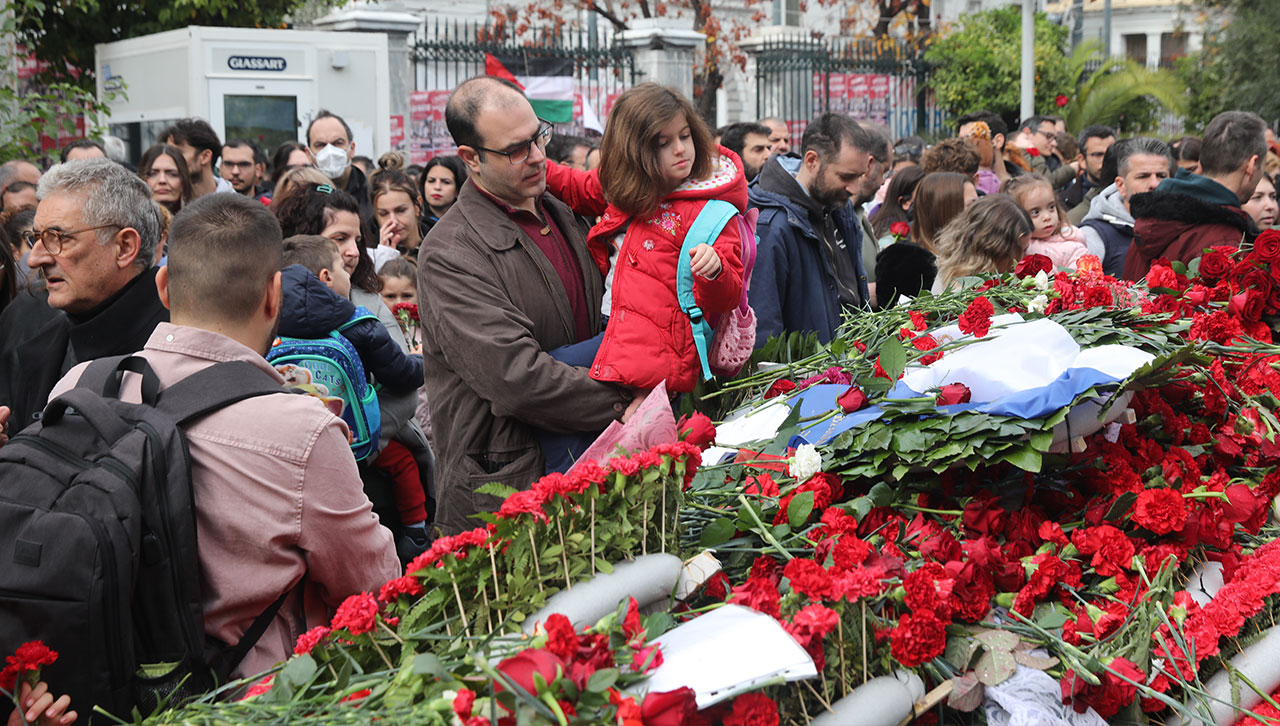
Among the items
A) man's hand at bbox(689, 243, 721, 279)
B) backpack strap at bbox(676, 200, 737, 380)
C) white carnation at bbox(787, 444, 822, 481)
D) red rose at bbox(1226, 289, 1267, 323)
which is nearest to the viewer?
white carnation at bbox(787, 444, 822, 481)

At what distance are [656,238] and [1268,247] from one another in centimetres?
205

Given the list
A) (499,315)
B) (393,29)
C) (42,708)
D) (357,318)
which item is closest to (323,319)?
(357,318)

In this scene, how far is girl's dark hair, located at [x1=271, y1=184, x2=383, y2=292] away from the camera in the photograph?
15.6 ft

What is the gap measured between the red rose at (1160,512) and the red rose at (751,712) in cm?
113

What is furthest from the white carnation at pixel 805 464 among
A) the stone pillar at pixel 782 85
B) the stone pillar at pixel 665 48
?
the stone pillar at pixel 782 85

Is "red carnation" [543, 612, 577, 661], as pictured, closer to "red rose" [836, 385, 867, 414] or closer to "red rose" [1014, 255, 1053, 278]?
"red rose" [836, 385, 867, 414]

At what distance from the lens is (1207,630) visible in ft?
7.33

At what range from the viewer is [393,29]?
1484 cm

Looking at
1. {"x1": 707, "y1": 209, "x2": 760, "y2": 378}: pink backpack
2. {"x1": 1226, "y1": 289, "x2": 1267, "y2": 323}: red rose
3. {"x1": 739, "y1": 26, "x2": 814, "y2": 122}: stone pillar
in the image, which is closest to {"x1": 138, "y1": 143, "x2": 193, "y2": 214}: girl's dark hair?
{"x1": 707, "y1": 209, "x2": 760, "y2": 378}: pink backpack

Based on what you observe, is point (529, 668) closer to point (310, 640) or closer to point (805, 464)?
point (310, 640)

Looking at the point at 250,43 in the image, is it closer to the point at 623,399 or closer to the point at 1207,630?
the point at 623,399

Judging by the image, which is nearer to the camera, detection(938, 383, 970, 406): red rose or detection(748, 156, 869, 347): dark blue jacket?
detection(938, 383, 970, 406): red rose

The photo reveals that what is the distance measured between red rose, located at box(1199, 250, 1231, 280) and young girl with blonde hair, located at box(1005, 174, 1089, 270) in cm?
166

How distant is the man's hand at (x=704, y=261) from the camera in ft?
9.74
